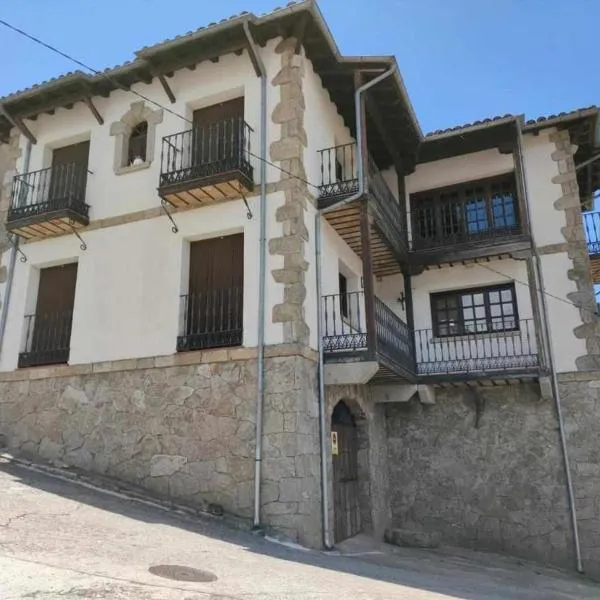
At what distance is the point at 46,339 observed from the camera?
35.3 ft

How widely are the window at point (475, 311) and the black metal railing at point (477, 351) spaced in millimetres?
211

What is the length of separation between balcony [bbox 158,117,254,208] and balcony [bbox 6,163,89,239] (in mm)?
Result: 1864

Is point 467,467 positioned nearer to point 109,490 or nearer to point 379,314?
point 379,314

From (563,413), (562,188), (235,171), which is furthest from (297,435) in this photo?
(562,188)

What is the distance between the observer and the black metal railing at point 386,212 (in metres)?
10.3

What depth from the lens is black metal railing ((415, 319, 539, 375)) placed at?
36.6 feet

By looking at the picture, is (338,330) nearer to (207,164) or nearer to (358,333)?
(358,333)

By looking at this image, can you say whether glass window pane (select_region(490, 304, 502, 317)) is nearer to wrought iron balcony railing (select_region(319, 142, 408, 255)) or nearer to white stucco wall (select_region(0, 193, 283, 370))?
wrought iron balcony railing (select_region(319, 142, 408, 255))

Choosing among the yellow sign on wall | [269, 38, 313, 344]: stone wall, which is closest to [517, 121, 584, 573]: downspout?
the yellow sign on wall

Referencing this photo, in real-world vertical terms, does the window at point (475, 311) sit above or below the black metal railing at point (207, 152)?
below

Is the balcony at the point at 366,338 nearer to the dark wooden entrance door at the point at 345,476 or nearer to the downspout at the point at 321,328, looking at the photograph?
the downspout at the point at 321,328

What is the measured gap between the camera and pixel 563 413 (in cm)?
1070

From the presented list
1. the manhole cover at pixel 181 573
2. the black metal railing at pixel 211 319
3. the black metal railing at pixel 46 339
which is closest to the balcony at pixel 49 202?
the black metal railing at pixel 46 339

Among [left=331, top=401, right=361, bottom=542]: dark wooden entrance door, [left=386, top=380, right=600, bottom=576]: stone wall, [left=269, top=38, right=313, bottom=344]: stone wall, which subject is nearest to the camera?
[left=269, top=38, right=313, bottom=344]: stone wall
